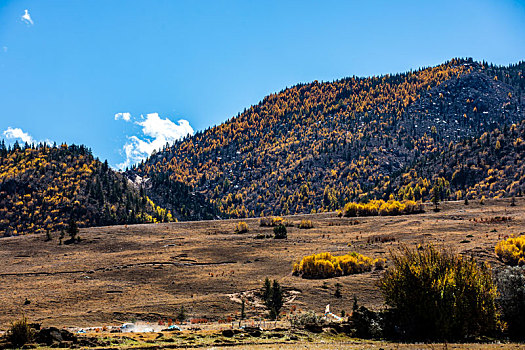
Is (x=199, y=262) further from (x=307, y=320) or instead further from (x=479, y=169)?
(x=479, y=169)

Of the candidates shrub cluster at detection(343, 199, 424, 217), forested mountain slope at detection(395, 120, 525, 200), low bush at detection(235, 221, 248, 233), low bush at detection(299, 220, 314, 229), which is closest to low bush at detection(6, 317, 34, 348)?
low bush at detection(235, 221, 248, 233)

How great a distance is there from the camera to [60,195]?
14038 centimetres

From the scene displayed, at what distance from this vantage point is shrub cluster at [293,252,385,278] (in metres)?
53.7

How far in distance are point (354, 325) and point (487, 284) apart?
331 inches

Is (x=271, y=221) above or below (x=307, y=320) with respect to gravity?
above

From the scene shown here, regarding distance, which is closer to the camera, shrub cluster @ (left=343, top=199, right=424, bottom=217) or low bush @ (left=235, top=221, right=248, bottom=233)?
low bush @ (left=235, top=221, right=248, bottom=233)

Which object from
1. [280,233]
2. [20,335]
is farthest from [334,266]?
[20,335]

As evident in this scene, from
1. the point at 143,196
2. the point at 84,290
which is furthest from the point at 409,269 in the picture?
the point at 143,196

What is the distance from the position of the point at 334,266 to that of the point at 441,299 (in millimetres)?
29568

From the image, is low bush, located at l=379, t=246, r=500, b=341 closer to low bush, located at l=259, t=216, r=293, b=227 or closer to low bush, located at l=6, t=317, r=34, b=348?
low bush, located at l=6, t=317, r=34, b=348

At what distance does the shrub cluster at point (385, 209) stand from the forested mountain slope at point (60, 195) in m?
67.5

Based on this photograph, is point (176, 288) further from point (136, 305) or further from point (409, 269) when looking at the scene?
point (409, 269)

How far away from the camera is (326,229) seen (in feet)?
284

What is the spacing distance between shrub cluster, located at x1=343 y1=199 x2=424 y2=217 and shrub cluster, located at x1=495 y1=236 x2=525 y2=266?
4379 cm
